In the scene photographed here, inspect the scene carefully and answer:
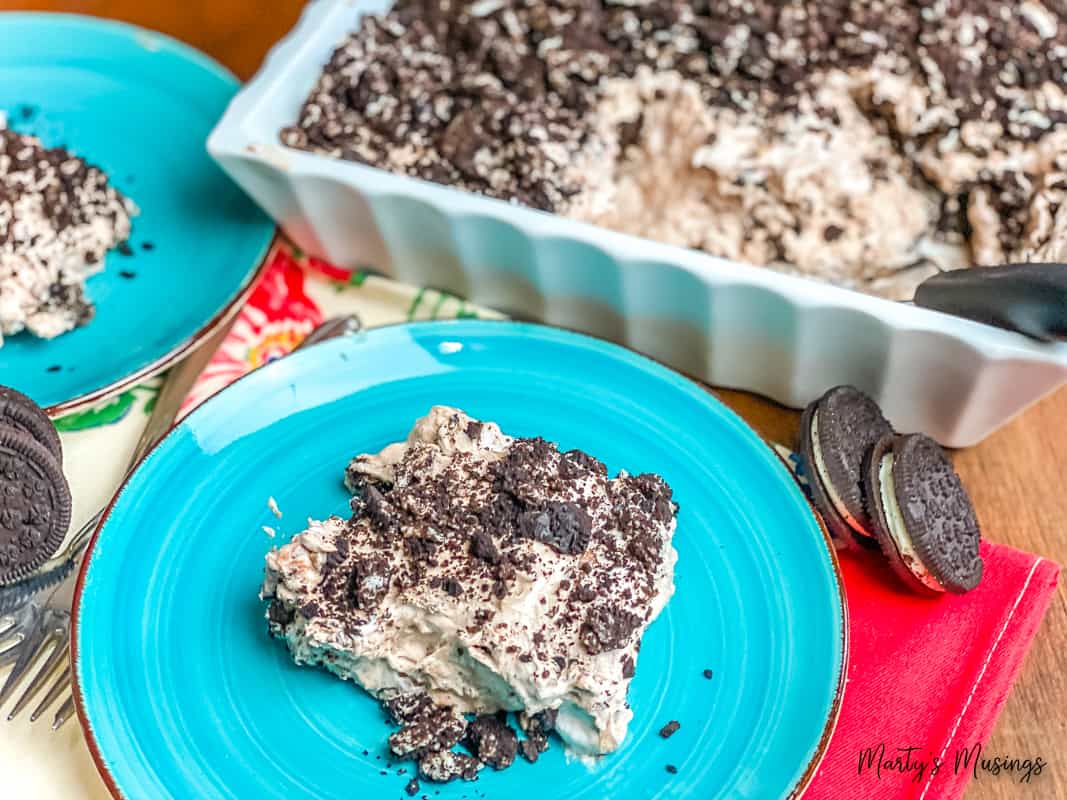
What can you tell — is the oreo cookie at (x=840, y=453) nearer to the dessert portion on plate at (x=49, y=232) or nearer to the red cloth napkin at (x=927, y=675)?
the red cloth napkin at (x=927, y=675)

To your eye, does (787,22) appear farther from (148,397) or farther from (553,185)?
(148,397)

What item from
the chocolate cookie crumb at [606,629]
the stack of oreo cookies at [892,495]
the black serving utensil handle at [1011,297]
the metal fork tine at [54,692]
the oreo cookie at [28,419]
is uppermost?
the black serving utensil handle at [1011,297]

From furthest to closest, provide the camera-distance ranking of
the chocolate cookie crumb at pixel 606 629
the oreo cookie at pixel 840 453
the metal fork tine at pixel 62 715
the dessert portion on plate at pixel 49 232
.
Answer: the dessert portion on plate at pixel 49 232 < the oreo cookie at pixel 840 453 < the metal fork tine at pixel 62 715 < the chocolate cookie crumb at pixel 606 629

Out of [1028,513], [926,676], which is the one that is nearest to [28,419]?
[926,676]

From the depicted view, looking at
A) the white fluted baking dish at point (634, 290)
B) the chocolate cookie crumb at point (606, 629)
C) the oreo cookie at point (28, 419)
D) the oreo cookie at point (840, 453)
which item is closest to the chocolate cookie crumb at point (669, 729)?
the chocolate cookie crumb at point (606, 629)

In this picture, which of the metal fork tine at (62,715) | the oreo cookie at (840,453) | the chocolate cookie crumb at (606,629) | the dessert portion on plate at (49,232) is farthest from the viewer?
the dessert portion on plate at (49,232)

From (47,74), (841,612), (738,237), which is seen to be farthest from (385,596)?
(47,74)
